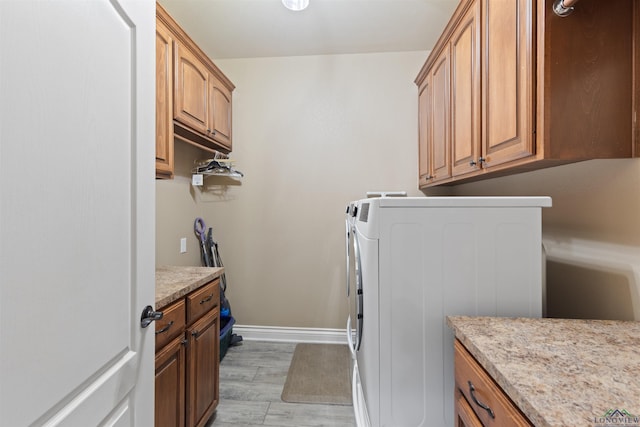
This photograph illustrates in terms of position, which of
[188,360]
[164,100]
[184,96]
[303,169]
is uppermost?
[184,96]

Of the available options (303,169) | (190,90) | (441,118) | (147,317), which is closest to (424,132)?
(441,118)

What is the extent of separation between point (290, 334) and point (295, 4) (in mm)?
2711

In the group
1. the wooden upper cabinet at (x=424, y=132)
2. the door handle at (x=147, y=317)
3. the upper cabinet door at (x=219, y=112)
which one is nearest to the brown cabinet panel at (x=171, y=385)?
the door handle at (x=147, y=317)

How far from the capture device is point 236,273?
282 centimetres

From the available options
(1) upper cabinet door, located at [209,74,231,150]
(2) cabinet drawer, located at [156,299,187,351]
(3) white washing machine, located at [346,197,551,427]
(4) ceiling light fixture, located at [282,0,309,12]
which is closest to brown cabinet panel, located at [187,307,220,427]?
(2) cabinet drawer, located at [156,299,187,351]

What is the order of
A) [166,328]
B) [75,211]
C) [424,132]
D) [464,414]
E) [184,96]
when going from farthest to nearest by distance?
1. [424,132]
2. [184,96]
3. [166,328]
4. [464,414]
5. [75,211]

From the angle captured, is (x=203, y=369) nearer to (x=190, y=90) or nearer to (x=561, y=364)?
(x=561, y=364)

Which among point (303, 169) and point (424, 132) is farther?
point (303, 169)

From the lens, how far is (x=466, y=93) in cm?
159

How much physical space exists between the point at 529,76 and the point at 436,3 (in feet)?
4.44

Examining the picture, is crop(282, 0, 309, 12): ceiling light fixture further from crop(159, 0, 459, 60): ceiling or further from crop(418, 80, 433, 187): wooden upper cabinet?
crop(418, 80, 433, 187): wooden upper cabinet

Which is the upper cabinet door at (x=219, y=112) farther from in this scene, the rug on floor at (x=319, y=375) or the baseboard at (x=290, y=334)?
the rug on floor at (x=319, y=375)

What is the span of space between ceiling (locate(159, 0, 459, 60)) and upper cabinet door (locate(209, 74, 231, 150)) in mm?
398

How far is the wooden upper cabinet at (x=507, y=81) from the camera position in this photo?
1.06m
